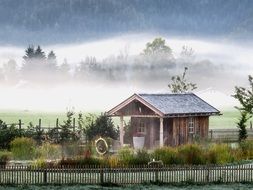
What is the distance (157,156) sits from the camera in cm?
4094

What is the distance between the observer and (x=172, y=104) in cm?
5609

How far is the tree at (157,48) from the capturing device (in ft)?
552

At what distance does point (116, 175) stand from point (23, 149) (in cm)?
1379

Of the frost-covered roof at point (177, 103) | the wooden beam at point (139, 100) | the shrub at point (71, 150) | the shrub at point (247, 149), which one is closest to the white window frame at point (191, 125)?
the frost-covered roof at point (177, 103)

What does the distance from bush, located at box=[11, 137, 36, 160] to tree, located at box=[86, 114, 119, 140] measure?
9.00m

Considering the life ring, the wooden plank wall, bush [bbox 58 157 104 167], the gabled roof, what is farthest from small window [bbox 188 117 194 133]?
bush [bbox 58 157 104 167]

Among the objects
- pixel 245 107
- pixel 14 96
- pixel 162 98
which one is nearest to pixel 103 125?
pixel 162 98

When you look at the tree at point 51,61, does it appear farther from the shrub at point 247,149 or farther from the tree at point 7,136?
the shrub at point 247,149

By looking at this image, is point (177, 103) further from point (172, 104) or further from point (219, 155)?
point (219, 155)

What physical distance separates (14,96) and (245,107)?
5069 inches

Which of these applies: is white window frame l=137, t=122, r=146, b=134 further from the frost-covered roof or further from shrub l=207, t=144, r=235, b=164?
shrub l=207, t=144, r=235, b=164

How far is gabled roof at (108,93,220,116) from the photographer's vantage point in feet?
177

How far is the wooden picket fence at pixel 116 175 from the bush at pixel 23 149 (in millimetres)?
10717

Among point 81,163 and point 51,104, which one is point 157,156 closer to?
point 81,163
